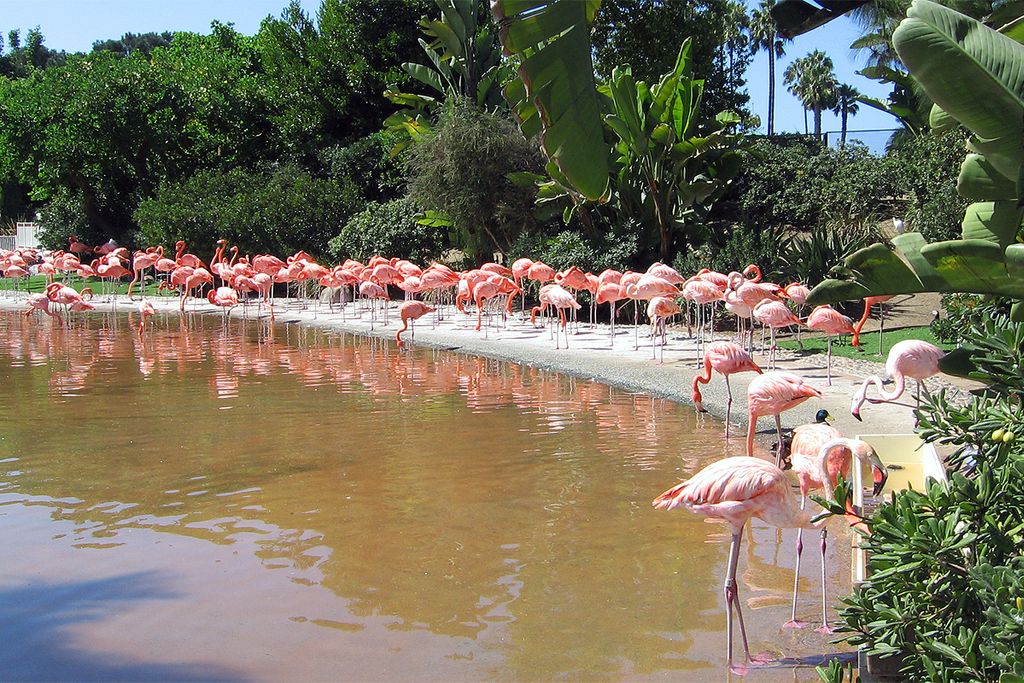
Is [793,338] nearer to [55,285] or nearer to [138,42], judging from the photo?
[55,285]

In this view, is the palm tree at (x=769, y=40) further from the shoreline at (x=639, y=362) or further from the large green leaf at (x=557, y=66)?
the large green leaf at (x=557, y=66)

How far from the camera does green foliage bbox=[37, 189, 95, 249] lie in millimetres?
30625

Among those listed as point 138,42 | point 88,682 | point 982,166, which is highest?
point 138,42

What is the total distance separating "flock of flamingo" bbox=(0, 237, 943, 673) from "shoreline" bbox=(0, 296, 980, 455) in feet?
0.67

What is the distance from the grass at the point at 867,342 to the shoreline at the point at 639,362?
304mm

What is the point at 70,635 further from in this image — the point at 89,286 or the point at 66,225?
the point at 66,225

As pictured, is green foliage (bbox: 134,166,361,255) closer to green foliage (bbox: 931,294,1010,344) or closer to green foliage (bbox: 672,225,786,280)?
green foliage (bbox: 672,225,786,280)

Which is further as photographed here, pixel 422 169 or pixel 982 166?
pixel 422 169

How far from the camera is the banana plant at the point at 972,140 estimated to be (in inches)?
122

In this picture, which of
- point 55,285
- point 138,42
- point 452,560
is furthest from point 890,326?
point 138,42

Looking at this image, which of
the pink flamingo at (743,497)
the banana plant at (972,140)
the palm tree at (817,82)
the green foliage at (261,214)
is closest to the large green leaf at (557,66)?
the banana plant at (972,140)

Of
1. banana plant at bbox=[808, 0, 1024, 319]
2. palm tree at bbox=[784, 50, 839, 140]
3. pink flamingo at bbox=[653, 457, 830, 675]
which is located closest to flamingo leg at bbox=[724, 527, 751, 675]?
pink flamingo at bbox=[653, 457, 830, 675]

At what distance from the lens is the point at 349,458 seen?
304 inches

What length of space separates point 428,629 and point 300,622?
0.61 m
